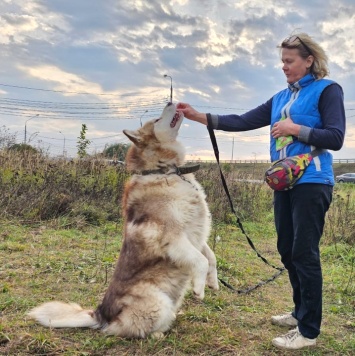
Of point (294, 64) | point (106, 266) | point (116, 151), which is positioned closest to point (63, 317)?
point (106, 266)

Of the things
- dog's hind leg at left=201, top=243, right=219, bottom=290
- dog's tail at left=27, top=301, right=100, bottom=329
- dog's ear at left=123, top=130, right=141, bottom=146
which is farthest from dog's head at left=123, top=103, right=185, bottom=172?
dog's tail at left=27, top=301, right=100, bottom=329

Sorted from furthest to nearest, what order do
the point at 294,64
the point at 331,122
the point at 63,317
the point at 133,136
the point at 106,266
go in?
the point at 106,266 → the point at 133,136 → the point at 63,317 → the point at 294,64 → the point at 331,122

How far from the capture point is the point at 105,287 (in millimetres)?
4590

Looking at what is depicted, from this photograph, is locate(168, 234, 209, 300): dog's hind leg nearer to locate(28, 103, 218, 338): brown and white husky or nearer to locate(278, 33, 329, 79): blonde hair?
locate(28, 103, 218, 338): brown and white husky

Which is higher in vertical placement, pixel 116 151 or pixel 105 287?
pixel 116 151

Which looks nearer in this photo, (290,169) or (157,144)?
(290,169)

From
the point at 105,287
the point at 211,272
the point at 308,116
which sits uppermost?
the point at 308,116

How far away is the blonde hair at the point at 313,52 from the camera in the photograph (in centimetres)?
307

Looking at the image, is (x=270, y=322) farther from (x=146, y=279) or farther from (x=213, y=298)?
(x=146, y=279)

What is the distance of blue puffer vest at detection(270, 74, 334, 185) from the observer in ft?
9.72

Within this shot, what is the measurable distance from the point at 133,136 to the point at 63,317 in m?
1.74

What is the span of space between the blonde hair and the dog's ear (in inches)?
60.9

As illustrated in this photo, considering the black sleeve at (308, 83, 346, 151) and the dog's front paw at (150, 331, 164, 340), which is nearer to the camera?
the black sleeve at (308, 83, 346, 151)

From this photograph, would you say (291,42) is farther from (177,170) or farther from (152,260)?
(152,260)
